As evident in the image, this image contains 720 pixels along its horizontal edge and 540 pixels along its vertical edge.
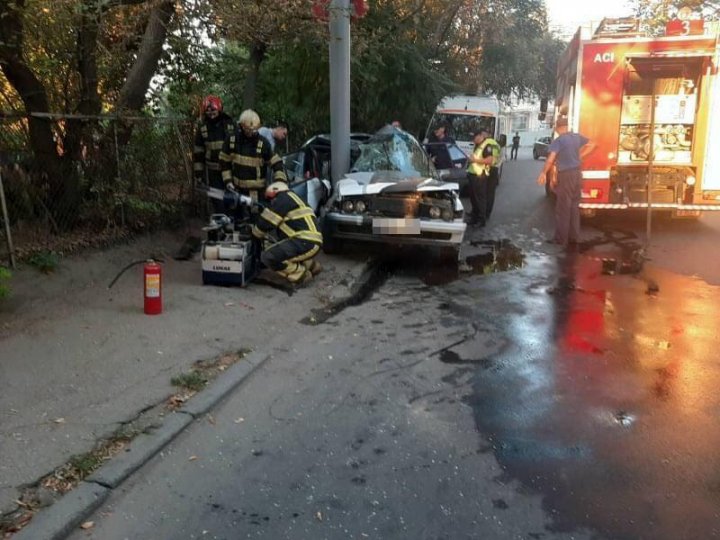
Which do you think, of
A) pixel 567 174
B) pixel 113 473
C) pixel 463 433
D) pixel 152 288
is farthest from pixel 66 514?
pixel 567 174

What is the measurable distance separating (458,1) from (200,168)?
14.0m

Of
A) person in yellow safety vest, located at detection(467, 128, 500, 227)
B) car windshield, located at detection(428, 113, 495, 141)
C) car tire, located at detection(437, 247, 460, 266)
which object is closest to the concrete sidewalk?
car tire, located at detection(437, 247, 460, 266)

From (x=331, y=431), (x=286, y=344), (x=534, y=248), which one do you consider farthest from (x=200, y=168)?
(x=331, y=431)

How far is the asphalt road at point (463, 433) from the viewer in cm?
325

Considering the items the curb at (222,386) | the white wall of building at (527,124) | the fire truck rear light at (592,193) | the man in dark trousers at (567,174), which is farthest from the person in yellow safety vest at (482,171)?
the white wall of building at (527,124)

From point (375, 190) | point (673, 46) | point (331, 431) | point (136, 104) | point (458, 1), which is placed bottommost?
point (331, 431)

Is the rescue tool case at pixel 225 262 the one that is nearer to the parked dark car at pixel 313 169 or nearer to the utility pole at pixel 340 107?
the parked dark car at pixel 313 169

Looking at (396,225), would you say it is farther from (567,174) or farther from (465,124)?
(465,124)

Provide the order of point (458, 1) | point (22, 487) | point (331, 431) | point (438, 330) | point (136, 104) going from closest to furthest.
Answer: point (22, 487), point (331, 431), point (438, 330), point (136, 104), point (458, 1)

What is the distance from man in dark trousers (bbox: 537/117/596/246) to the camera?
34.5 ft

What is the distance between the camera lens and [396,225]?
8633mm

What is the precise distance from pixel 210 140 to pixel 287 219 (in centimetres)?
284

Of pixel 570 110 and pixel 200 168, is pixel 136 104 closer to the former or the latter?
pixel 200 168

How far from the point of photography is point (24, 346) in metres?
5.12
